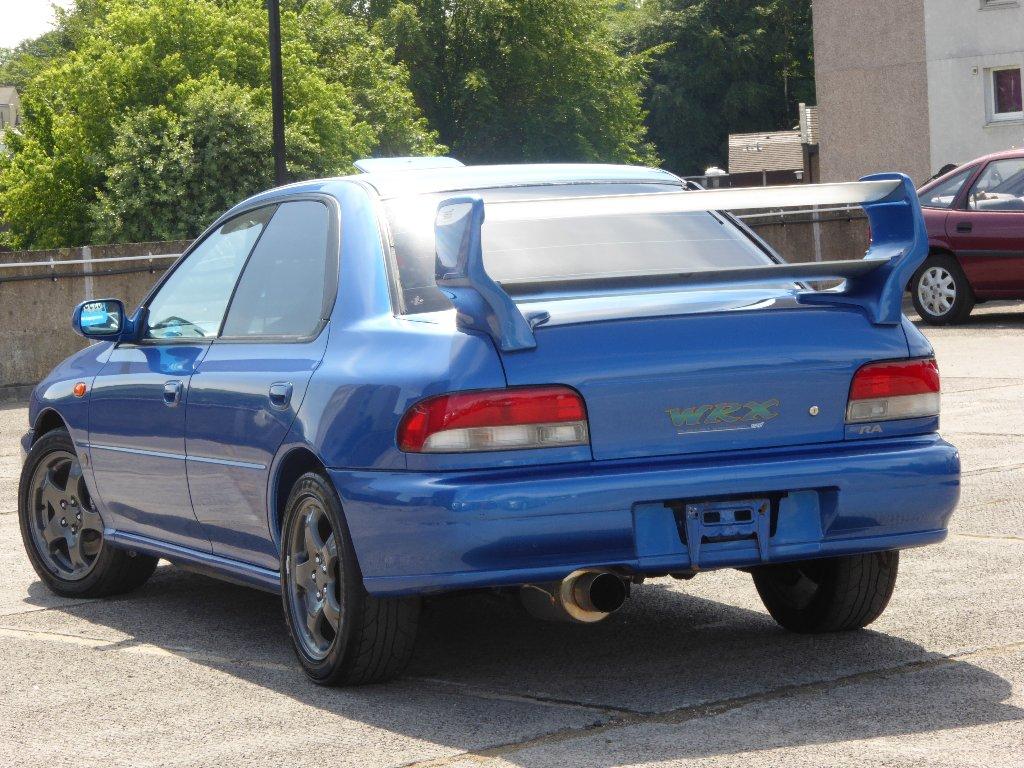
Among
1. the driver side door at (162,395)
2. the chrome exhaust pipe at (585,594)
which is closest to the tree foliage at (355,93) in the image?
the driver side door at (162,395)

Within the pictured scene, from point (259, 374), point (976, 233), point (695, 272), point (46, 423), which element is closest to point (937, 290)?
point (976, 233)

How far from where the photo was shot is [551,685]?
5312 millimetres

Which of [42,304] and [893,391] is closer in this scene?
[893,391]

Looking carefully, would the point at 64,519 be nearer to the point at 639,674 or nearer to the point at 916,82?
the point at 639,674

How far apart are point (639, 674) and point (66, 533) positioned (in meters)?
2.87

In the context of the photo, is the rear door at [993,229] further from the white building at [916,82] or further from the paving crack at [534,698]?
the white building at [916,82]

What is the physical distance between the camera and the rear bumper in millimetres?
4828

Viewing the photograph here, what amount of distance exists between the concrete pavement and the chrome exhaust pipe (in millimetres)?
241

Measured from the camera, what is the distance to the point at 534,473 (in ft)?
16.0

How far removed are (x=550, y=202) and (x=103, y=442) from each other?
8.08 ft

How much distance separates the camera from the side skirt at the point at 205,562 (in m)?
5.81

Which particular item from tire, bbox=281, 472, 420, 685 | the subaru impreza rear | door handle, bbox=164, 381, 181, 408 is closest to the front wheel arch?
door handle, bbox=164, 381, 181, 408

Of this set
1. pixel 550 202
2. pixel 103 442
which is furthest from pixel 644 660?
pixel 103 442

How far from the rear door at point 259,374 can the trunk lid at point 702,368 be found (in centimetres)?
84
